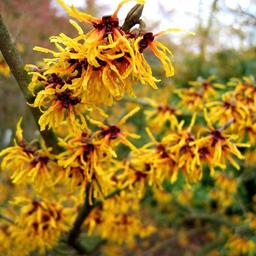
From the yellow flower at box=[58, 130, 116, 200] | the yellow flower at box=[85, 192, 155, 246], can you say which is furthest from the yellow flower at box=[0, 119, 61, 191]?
the yellow flower at box=[85, 192, 155, 246]

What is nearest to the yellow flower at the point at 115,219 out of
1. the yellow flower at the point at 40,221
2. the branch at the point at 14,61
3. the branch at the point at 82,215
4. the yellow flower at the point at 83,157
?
the branch at the point at 82,215

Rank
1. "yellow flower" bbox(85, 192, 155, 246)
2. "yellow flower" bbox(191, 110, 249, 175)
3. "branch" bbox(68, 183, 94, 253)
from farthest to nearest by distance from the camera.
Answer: "yellow flower" bbox(85, 192, 155, 246), "branch" bbox(68, 183, 94, 253), "yellow flower" bbox(191, 110, 249, 175)

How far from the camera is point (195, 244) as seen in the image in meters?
5.35

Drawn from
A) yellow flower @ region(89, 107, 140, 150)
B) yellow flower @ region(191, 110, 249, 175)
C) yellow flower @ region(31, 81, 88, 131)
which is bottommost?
yellow flower @ region(191, 110, 249, 175)

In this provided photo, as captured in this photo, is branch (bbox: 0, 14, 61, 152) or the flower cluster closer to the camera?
the flower cluster

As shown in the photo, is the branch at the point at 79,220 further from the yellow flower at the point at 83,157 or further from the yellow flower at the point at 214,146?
the yellow flower at the point at 214,146

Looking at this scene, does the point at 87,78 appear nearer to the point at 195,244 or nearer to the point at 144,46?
the point at 144,46

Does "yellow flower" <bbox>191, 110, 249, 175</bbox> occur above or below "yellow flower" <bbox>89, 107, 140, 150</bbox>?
below

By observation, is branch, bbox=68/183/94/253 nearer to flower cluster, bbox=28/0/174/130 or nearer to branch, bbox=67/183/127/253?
branch, bbox=67/183/127/253

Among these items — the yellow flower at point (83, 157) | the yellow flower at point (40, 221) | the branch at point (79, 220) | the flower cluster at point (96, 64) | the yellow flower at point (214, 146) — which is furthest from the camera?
the branch at point (79, 220)

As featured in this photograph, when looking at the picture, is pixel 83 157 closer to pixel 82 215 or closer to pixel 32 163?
pixel 32 163

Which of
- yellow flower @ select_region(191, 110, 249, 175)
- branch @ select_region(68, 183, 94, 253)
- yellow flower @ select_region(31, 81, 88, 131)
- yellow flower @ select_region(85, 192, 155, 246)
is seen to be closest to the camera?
yellow flower @ select_region(31, 81, 88, 131)

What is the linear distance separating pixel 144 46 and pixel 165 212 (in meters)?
4.08

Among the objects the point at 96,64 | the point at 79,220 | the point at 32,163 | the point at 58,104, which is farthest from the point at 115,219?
the point at 96,64
